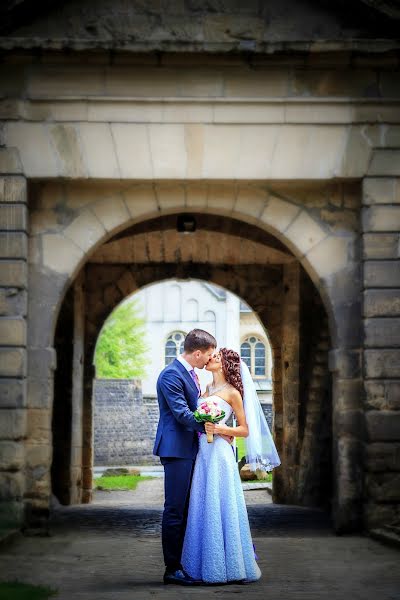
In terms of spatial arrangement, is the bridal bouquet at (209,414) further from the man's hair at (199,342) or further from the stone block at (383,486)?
the stone block at (383,486)

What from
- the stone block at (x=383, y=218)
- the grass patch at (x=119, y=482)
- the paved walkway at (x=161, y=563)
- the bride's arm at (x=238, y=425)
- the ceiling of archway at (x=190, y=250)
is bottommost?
the paved walkway at (x=161, y=563)

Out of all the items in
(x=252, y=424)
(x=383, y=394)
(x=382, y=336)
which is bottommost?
(x=252, y=424)

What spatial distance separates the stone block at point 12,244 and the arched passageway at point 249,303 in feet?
13.3

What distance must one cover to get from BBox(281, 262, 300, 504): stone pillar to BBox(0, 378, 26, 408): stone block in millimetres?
6730

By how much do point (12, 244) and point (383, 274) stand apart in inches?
140

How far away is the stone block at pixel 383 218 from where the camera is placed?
9875 mm

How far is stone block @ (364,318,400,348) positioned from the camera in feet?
32.1

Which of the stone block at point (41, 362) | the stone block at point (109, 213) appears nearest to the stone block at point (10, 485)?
the stone block at point (41, 362)

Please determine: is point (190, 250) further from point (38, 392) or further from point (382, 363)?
point (382, 363)

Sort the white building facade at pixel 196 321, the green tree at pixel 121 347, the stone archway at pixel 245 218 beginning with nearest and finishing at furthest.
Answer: the stone archway at pixel 245 218 < the green tree at pixel 121 347 < the white building facade at pixel 196 321

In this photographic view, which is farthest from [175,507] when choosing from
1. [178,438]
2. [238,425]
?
[238,425]

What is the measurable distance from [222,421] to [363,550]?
90.0 inches

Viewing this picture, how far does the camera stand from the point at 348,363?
10.1 m

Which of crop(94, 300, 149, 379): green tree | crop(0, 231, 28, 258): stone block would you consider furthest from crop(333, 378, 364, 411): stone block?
crop(94, 300, 149, 379): green tree
